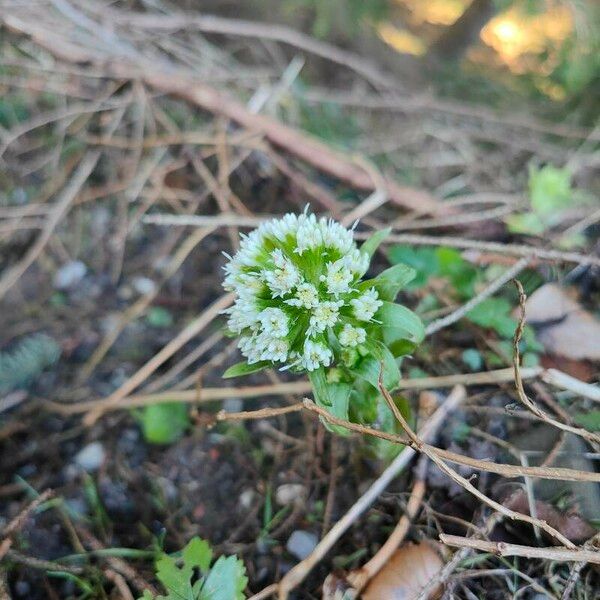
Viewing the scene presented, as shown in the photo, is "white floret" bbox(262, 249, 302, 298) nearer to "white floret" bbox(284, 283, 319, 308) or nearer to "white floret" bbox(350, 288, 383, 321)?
"white floret" bbox(284, 283, 319, 308)

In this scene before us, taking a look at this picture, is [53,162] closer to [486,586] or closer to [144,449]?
[144,449]

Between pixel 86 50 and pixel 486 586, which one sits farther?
pixel 86 50

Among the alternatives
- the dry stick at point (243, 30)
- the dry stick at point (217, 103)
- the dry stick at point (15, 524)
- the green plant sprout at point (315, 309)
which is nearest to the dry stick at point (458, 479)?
the green plant sprout at point (315, 309)

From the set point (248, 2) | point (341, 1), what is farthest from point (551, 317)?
point (248, 2)

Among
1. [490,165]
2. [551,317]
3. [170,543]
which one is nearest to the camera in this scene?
[170,543]

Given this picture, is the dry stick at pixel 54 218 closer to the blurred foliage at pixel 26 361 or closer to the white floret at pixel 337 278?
the blurred foliage at pixel 26 361

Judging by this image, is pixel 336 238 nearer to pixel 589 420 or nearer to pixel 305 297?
pixel 305 297

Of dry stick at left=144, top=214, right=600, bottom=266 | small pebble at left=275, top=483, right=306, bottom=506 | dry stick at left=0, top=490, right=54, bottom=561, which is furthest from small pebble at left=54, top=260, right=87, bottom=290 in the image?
small pebble at left=275, top=483, right=306, bottom=506
